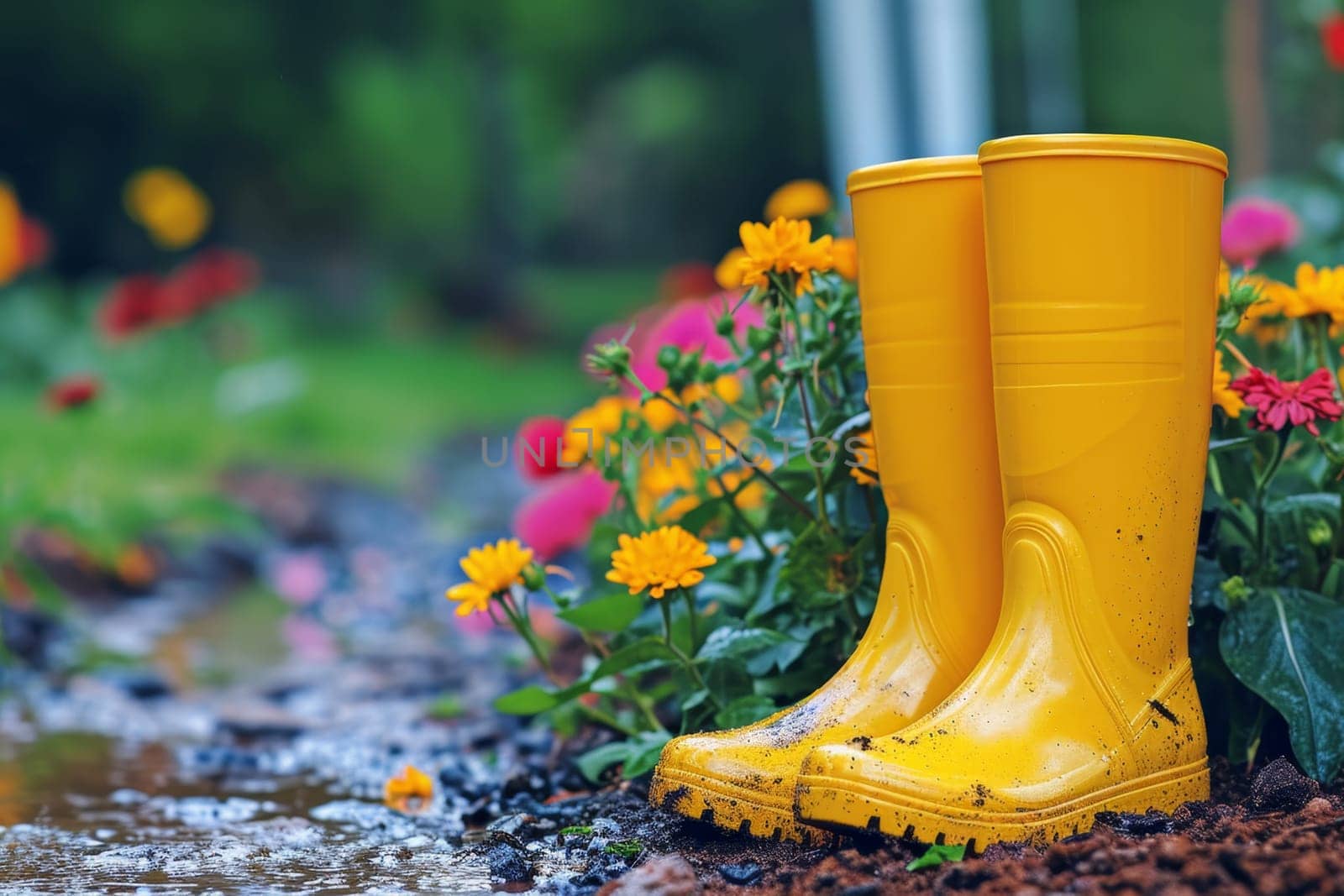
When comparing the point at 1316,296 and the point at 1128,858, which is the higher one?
the point at 1316,296

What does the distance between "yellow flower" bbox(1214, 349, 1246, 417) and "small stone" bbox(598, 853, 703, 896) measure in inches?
26.8

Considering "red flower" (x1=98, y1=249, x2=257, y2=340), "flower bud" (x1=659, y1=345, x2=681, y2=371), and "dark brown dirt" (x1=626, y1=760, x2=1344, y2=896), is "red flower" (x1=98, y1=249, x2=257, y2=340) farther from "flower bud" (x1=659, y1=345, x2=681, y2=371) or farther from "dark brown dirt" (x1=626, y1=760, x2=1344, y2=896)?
"dark brown dirt" (x1=626, y1=760, x2=1344, y2=896)

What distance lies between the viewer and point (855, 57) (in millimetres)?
4266

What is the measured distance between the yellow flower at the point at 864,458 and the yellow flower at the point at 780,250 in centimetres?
20

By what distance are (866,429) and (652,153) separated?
10.7 m

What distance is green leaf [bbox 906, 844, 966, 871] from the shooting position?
41.7 inches

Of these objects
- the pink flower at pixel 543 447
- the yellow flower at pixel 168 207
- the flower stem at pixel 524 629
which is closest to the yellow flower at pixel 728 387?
the pink flower at pixel 543 447

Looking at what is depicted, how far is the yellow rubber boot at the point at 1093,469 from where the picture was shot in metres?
1.14

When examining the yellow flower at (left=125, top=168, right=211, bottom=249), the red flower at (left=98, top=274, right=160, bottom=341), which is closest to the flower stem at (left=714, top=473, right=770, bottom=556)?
the red flower at (left=98, top=274, right=160, bottom=341)

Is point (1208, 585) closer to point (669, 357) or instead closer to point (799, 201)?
point (669, 357)

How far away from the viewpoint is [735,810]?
117cm

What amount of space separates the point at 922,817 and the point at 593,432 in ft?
2.25

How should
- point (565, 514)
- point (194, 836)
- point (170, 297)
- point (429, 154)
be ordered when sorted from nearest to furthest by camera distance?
point (194, 836), point (565, 514), point (170, 297), point (429, 154)

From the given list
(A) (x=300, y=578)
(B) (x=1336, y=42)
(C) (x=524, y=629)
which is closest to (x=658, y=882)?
(C) (x=524, y=629)
